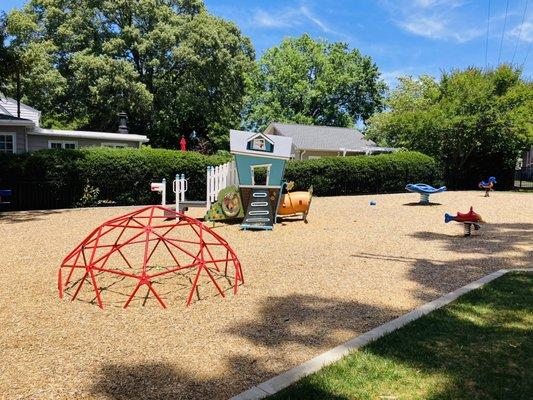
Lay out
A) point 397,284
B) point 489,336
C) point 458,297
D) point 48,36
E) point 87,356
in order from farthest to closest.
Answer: point 48,36
point 397,284
point 458,297
point 489,336
point 87,356

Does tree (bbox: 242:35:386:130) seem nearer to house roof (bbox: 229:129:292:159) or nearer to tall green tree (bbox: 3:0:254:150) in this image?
tall green tree (bbox: 3:0:254:150)

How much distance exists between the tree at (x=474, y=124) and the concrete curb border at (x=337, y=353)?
72.0ft

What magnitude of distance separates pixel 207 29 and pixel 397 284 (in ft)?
106

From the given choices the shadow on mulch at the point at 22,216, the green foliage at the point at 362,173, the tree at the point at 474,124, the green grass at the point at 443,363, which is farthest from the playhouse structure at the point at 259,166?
the tree at the point at 474,124

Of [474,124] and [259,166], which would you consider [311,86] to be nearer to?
[474,124]

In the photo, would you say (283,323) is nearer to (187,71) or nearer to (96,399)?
(96,399)

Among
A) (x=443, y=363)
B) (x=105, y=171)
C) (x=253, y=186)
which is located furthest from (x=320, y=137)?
(x=443, y=363)

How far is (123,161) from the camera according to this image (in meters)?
15.6

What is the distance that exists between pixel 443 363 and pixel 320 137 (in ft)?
107

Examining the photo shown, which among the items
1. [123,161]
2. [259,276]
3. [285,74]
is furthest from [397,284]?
[285,74]

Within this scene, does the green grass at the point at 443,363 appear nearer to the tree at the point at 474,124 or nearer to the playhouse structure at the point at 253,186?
the playhouse structure at the point at 253,186

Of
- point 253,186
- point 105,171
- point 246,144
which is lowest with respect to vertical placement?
point 253,186

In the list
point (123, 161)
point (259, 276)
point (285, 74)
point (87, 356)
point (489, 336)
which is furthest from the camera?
point (285, 74)

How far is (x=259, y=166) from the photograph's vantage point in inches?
449
